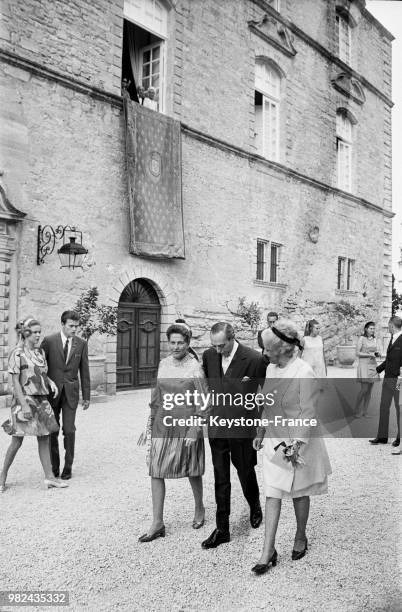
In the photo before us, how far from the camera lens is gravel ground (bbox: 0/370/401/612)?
298cm

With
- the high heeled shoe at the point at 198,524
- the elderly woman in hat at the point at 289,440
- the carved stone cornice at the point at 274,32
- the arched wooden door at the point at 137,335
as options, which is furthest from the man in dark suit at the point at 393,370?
the carved stone cornice at the point at 274,32

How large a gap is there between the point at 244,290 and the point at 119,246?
4472 mm

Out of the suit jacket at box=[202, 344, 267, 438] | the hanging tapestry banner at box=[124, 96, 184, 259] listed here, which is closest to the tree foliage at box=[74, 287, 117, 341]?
the hanging tapestry banner at box=[124, 96, 184, 259]

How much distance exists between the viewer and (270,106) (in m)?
16.5

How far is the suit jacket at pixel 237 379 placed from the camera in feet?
12.9

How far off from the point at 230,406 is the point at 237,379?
0.84 feet

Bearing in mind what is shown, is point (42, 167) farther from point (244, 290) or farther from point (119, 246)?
point (244, 290)

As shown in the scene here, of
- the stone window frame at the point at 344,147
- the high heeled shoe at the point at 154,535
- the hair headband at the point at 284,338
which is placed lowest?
the high heeled shoe at the point at 154,535

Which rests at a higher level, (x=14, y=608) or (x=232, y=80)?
(x=232, y=80)

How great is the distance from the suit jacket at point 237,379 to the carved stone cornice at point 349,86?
16.9 m

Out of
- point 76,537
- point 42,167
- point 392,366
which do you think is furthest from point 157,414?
point 42,167

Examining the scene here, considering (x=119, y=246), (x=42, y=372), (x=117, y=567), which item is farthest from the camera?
(x=119, y=246)

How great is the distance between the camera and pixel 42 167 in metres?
10.3

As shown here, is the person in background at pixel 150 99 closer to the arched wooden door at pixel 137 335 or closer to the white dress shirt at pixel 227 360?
the arched wooden door at pixel 137 335
